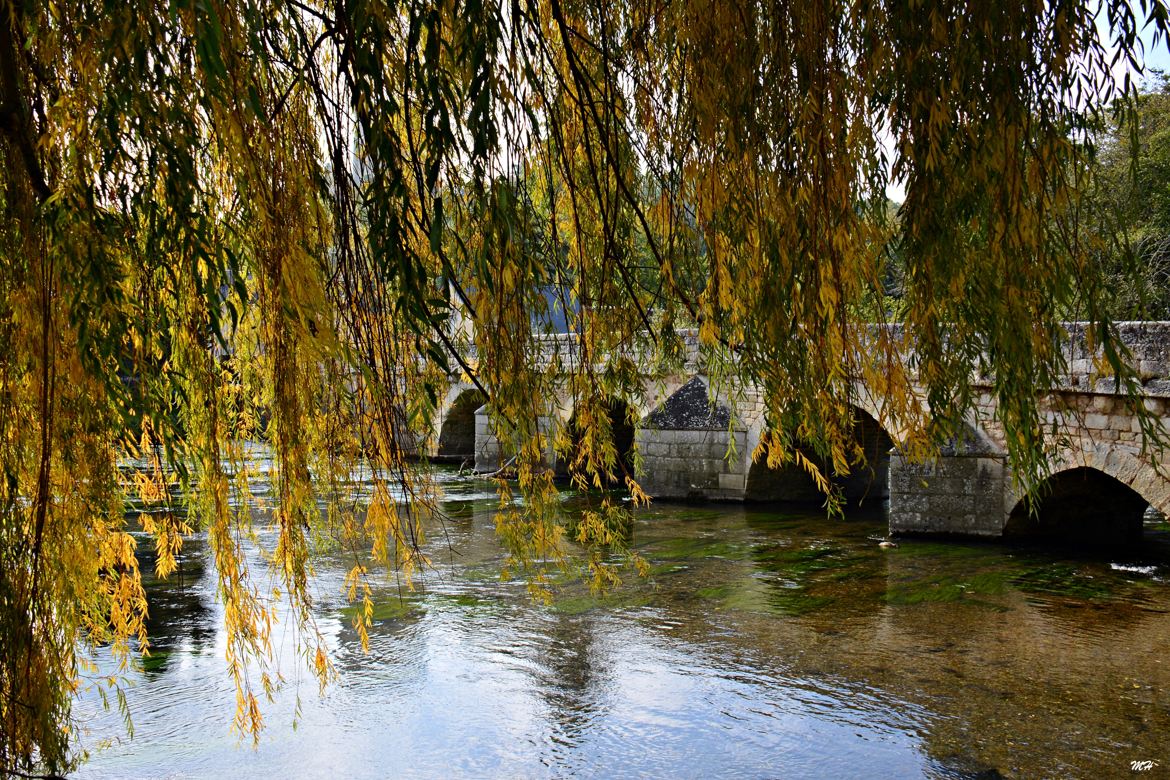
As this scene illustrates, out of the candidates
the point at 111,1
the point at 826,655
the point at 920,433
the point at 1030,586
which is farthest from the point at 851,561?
the point at 111,1

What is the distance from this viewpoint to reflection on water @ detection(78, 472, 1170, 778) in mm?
5805

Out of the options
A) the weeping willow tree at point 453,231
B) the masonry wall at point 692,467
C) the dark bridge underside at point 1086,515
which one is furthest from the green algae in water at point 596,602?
the weeping willow tree at point 453,231

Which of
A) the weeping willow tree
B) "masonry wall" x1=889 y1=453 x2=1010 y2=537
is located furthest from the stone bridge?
the weeping willow tree

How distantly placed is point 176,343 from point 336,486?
60cm

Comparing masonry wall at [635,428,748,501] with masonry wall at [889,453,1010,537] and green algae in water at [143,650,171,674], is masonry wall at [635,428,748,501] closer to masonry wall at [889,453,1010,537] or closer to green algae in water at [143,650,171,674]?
masonry wall at [889,453,1010,537]

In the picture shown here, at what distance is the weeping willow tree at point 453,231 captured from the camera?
95.0 inches

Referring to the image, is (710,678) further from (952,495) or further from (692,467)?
(692,467)

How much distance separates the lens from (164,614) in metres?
8.89

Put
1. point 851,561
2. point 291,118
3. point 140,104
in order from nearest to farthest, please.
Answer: point 140,104 → point 291,118 → point 851,561

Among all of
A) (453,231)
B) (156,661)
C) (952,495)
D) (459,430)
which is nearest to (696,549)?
(952,495)

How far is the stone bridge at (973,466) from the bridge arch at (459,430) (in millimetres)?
6772

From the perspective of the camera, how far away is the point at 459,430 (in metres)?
23.4

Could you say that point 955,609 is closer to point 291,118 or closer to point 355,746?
point 355,746

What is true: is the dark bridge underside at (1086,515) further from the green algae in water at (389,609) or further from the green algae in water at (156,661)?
the green algae in water at (156,661)
